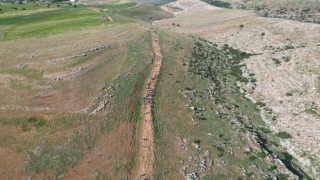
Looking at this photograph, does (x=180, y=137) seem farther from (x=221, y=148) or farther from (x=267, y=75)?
(x=267, y=75)

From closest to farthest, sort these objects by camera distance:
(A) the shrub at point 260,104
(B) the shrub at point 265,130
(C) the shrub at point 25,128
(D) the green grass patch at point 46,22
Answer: (C) the shrub at point 25,128 → (B) the shrub at point 265,130 → (A) the shrub at point 260,104 → (D) the green grass patch at point 46,22

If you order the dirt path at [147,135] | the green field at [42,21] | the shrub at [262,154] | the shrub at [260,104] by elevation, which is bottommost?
the shrub at [262,154]

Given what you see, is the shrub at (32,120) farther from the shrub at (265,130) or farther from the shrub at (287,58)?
the shrub at (287,58)

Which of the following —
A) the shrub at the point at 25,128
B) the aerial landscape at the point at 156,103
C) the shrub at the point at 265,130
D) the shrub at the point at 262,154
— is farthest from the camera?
the shrub at the point at 265,130

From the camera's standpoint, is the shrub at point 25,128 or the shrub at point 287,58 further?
the shrub at point 287,58

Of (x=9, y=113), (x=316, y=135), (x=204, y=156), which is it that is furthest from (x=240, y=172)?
(x=9, y=113)

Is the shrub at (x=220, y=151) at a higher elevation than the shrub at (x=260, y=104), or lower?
higher

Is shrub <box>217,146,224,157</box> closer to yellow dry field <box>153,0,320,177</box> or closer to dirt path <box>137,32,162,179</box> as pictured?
dirt path <box>137,32,162,179</box>

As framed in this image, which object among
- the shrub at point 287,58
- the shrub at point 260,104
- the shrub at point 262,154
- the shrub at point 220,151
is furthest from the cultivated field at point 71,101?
the shrub at point 287,58

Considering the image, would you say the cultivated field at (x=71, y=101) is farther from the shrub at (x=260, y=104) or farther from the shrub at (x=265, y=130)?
the shrub at (x=260, y=104)

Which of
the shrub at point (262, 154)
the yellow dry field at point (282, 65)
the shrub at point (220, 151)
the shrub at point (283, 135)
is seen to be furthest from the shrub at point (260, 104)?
the shrub at point (220, 151)
